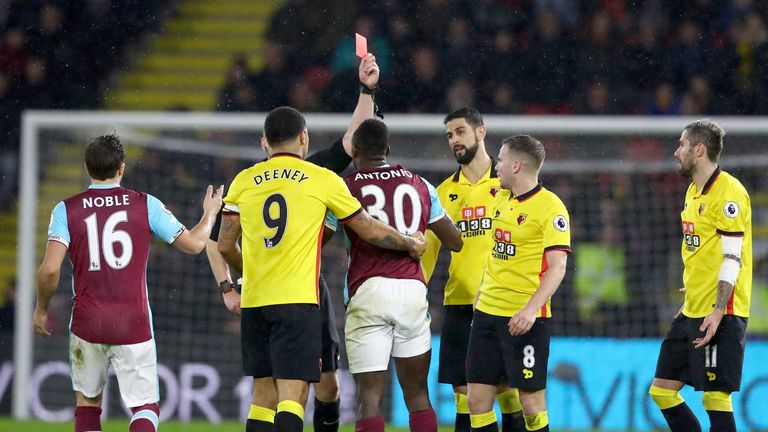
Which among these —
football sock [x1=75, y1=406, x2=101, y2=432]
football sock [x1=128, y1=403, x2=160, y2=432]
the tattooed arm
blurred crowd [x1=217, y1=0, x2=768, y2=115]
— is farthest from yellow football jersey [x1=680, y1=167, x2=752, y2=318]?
blurred crowd [x1=217, y1=0, x2=768, y2=115]

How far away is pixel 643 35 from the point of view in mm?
13727

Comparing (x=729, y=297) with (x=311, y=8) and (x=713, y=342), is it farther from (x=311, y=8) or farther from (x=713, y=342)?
(x=311, y=8)

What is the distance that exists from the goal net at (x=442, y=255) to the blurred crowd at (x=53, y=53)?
299 cm

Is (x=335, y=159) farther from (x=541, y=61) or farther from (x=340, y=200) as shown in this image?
(x=541, y=61)

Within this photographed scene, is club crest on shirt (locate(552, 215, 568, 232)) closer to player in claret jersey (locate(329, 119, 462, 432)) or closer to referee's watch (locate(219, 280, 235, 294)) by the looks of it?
player in claret jersey (locate(329, 119, 462, 432))

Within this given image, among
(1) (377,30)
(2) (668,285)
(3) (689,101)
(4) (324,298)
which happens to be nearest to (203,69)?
(1) (377,30)

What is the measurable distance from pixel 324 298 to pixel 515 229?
118 centimetres

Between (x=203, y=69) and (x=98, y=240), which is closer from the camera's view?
(x=98, y=240)

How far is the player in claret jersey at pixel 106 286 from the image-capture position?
6.12m

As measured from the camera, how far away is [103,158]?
620 cm

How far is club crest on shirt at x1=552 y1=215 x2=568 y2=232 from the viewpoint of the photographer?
251 inches

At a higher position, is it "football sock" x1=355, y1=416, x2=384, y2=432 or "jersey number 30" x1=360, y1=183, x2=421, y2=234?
"jersey number 30" x1=360, y1=183, x2=421, y2=234

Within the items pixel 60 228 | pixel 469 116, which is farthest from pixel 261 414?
pixel 469 116

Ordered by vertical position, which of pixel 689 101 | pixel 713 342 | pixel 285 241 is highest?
pixel 689 101
